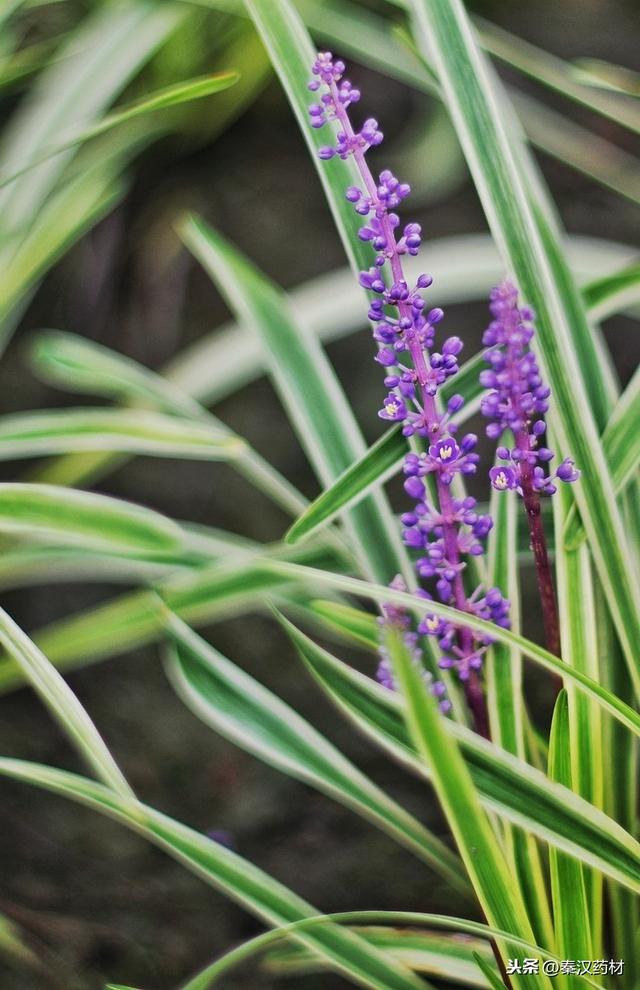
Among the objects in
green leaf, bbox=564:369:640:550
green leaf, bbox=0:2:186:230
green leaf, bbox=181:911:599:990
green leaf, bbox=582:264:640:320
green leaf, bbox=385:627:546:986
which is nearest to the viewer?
green leaf, bbox=385:627:546:986

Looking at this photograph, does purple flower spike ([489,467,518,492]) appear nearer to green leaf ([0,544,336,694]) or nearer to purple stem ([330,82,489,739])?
purple stem ([330,82,489,739])

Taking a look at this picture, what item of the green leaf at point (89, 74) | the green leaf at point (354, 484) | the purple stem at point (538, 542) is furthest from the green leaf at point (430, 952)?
the green leaf at point (89, 74)

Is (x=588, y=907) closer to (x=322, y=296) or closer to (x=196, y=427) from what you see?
(x=196, y=427)

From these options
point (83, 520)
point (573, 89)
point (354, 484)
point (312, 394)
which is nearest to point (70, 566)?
point (83, 520)

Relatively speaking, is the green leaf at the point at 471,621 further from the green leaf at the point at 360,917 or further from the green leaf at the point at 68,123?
the green leaf at the point at 68,123

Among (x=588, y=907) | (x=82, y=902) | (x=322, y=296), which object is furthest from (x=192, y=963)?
(x=322, y=296)

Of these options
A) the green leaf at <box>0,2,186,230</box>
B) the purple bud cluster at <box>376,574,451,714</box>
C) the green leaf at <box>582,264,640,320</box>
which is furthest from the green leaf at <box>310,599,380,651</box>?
the green leaf at <box>0,2,186,230</box>
